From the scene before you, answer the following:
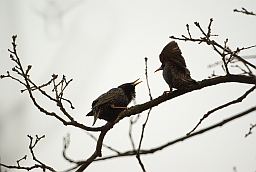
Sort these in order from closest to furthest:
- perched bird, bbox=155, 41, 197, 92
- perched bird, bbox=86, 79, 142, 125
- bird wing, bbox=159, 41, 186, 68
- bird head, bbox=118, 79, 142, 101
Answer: perched bird, bbox=155, 41, 197, 92, bird wing, bbox=159, 41, 186, 68, perched bird, bbox=86, 79, 142, 125, bird head, bbox=118, 79, 142, 101

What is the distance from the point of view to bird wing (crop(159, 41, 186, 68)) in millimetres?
3801

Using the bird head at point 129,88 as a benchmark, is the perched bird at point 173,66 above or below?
below

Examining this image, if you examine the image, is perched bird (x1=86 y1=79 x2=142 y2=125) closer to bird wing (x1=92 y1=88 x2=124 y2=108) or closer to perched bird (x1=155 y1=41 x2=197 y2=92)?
bird wing (x1=92 y1=88 x2=124 y2=108)

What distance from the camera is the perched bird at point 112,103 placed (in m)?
4.34

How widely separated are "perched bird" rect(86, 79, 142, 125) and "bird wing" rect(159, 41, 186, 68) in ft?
2.62

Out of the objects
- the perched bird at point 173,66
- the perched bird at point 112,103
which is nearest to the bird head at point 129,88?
the perched bird at point 112,103

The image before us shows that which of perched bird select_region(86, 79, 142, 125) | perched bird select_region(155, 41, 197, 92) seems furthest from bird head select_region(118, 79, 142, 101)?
perched bird select_region(155, 41, 197, 92)

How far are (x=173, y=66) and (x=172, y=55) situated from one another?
0.14 metres

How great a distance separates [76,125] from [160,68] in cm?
141

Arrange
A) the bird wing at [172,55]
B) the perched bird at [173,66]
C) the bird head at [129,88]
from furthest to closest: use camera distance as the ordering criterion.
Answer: the bird head at [129,88] → the bird wing at [172,55] → the perched bird at [173,66]

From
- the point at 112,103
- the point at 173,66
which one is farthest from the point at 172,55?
the point at 112,103

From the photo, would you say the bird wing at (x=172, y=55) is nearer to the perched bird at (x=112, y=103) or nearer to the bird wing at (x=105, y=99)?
the perched bird at (x=112, y=103)

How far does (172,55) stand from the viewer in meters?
3.82

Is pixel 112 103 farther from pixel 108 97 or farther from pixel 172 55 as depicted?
pixel 172 55
